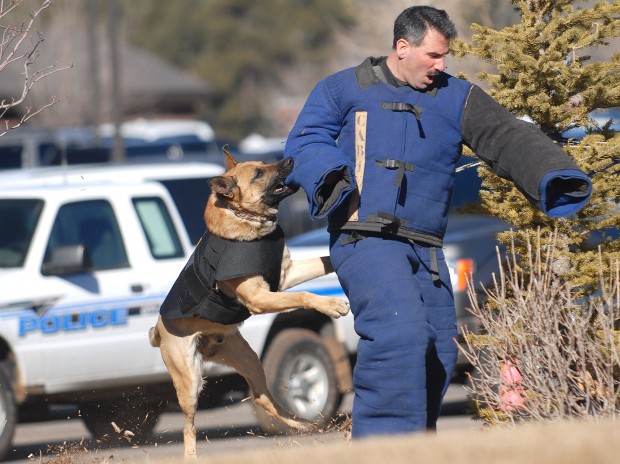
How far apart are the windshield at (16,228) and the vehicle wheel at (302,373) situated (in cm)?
206

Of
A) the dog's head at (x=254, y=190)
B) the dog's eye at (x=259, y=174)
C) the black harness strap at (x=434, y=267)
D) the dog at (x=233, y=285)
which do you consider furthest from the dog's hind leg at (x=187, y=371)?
the black harness strap at (x=434, y=267)

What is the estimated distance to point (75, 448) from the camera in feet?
22.1

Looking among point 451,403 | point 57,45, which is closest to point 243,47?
point 57,45

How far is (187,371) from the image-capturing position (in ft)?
20.5

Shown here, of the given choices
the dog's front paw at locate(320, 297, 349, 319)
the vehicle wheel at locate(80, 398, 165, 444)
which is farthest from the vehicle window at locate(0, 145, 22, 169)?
the dog's front paw at locate(320, 297, 349, 319)

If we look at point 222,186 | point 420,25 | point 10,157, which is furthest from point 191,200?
point 10,157

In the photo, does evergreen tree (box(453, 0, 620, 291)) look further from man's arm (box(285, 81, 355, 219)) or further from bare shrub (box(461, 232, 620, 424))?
man's arm (box(285, 81, 355, 219))

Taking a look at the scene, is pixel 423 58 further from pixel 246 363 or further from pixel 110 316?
pixel 110 316

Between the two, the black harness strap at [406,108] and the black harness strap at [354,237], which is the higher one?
the black harness strap at [406,108]

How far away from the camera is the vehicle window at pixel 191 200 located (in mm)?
8984

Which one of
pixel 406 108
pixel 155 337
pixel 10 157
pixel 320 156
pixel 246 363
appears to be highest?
pixel 406 108

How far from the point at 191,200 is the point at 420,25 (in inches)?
180

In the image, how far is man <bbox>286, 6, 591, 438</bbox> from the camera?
469 cm

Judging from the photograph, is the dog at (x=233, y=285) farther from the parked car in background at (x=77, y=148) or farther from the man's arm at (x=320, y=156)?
the parked car in background at (x=77, y=148)
